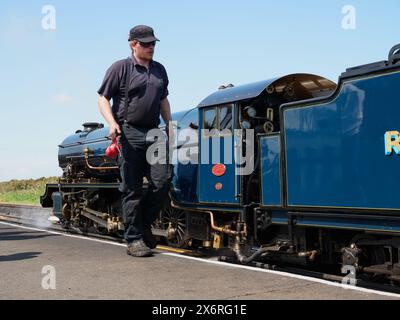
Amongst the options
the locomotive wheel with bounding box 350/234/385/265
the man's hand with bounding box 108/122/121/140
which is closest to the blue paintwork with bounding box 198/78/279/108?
the man's hand with bounding box 108/122/121/140

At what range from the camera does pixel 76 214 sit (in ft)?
32.7

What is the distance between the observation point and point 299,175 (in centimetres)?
513

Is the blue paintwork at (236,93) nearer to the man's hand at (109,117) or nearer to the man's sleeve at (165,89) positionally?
the man's sleeve at (165,89)

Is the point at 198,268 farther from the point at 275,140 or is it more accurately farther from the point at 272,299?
the point at 275,140

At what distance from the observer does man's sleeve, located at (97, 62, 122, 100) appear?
5.25 m

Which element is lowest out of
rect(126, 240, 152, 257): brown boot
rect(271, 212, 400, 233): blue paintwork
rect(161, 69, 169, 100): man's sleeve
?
rect(126, 240, 152, 257): brown boot

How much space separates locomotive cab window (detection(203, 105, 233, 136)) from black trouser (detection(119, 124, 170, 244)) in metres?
1.20

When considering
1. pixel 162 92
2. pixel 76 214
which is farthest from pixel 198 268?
pixel 76 214

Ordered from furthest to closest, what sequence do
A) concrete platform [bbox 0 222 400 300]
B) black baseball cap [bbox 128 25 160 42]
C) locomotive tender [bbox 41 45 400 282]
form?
black baseball cap [bbox 128 25 160 42] < locomotive tender [bbox 41 45 400 282] < concrete platform [bbox 0 222 400 300]

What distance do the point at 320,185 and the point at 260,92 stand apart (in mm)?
1579

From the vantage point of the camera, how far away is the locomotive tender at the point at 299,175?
4.37 m

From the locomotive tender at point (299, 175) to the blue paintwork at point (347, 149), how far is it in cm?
1

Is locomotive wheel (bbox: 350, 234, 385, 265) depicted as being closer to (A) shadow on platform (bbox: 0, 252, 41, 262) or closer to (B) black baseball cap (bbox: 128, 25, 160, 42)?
(B) black baseball cap (bbox: 128, 25, 160, 42)

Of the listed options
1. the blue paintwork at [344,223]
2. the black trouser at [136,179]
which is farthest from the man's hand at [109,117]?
the blue paintwork at [344,223]
